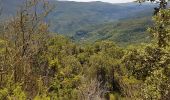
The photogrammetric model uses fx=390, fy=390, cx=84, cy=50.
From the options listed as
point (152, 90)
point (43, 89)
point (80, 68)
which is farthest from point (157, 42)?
point (80, 68)

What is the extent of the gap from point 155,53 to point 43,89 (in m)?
4.53

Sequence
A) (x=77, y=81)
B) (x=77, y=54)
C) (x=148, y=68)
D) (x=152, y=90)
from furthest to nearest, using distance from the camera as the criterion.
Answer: (x=77, y=54)
(x=77, y=81)
(x=148, y=68)
(x=152, y=90)

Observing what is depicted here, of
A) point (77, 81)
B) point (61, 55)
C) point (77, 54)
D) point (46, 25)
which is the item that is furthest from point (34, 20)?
point (77, 54)

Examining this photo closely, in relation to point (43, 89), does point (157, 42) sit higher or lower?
higher

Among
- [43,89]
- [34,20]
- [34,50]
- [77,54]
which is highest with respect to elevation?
[34,20]

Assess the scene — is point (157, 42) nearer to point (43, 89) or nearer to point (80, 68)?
point (43, 89)

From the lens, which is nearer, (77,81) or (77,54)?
(77,81)

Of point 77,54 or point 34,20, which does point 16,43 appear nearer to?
point 34,20

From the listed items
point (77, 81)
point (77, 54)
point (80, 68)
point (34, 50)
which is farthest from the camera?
point (77, 54)

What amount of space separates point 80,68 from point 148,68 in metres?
74.2

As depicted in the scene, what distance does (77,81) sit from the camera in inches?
2621

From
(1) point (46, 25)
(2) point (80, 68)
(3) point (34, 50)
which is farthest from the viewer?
(2) point (80, 68)

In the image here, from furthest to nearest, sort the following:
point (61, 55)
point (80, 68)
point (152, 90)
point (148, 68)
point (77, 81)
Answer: point (80, 68) → point (61, 55) → point (77, 81) → point (148, 68) → point (152, 90)

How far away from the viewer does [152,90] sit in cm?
1426
